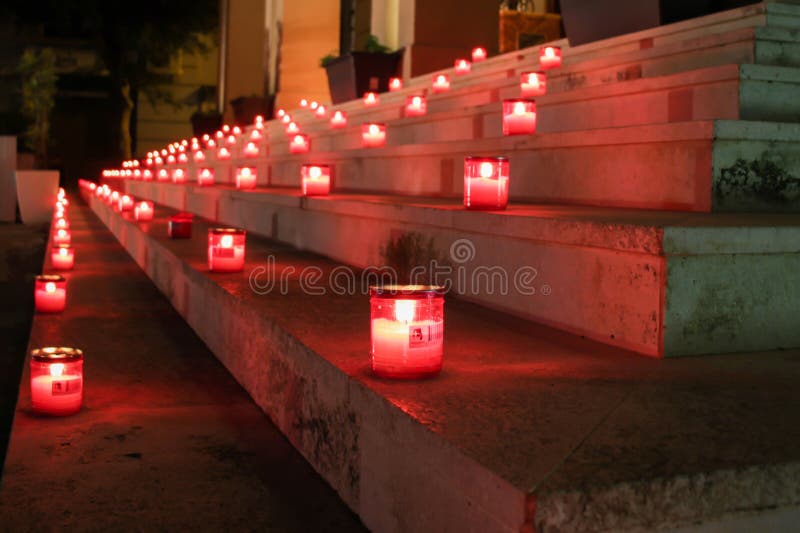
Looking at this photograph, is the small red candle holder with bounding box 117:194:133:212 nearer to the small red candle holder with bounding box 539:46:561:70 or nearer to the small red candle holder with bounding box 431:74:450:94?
the small red candle holder with bounding box 431:74:450:94

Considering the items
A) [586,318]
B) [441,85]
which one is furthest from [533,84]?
[586,318]

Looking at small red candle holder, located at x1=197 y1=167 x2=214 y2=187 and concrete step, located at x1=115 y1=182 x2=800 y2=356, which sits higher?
small red candle holder, located at x1=197 y1=167 x2=214 y2=187

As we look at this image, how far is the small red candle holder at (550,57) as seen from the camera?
16.6 feet

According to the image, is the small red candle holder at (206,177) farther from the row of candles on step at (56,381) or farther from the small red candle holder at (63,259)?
the row of candles on step at (56,381)

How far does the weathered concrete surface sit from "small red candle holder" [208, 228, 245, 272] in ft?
1.04

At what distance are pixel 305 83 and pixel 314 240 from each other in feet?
37.3

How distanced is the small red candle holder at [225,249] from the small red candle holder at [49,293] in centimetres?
91

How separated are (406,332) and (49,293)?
260 centimetres

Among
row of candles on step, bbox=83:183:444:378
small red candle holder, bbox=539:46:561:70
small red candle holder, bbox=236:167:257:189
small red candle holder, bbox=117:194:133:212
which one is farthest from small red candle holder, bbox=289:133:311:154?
row of candles on step, bbox=83:183:444:378

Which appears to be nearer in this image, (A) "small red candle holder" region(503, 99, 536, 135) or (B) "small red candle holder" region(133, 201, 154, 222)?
(A) "small red candle holder" region(503, 99, 536, 135)

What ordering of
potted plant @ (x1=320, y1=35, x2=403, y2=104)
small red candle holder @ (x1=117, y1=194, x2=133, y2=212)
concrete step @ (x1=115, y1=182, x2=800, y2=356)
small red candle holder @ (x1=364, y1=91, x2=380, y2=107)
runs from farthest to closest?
potted plant @ (x1=320, y1=35, x2=403, y2=104) < small red candle holder @ (x1=364, y1=91, x2=380, y2=107) < small red candle holder @ (x1=117, y1=194, x2=133, y2=212) < concrete step @ (x1=115, y1=182, x2=800, y2=356)

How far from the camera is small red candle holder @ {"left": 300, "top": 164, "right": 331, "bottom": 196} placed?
4211 mm

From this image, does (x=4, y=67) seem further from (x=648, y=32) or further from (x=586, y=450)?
(x=586, y=450)

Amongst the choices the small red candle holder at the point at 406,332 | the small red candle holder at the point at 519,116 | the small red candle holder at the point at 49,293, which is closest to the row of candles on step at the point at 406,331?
the small red candle holder at the point at 406,332
